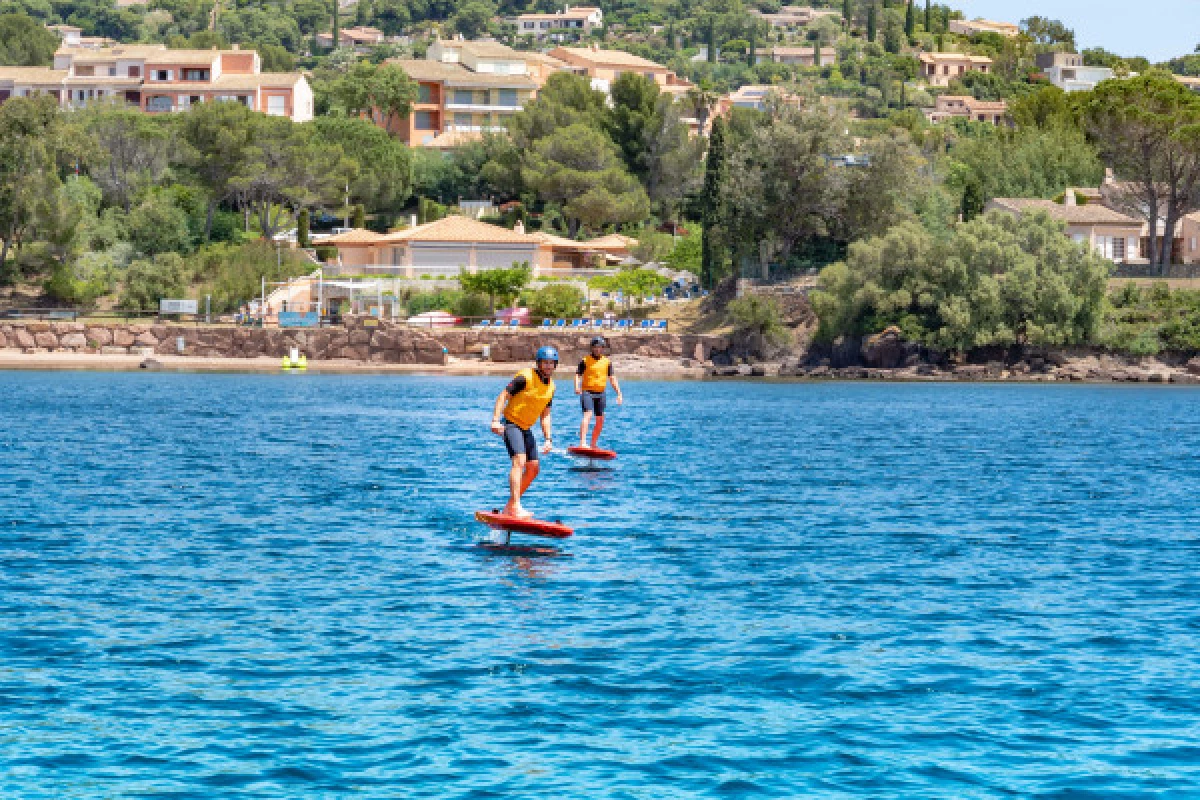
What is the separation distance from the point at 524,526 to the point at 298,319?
7202 centimetres

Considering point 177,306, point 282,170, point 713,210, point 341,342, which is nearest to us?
point 341,342

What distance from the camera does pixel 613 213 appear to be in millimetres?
113000

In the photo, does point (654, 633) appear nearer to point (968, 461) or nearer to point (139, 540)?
point (139, 540)

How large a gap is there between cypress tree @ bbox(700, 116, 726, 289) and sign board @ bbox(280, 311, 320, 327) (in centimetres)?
2429

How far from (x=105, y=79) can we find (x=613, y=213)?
72803 mm

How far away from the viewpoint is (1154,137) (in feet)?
300

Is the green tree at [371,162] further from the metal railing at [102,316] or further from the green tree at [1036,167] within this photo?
the green tree at [1036,167]

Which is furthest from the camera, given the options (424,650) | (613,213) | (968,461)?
(613,213)

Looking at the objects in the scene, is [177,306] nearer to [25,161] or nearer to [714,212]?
[25,161]

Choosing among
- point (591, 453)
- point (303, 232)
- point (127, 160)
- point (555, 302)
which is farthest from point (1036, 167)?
point (591, 453)

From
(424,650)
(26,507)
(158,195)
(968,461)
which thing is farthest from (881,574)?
(158,195)

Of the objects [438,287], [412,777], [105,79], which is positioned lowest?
[412,777]

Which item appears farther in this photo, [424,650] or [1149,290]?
[1149,290]

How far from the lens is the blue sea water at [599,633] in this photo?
12586 mm
